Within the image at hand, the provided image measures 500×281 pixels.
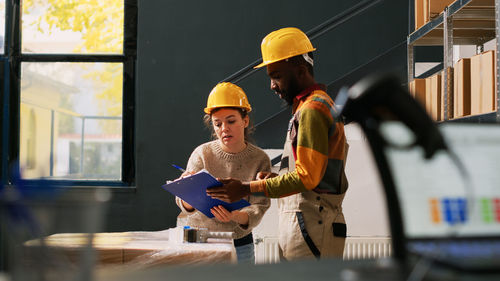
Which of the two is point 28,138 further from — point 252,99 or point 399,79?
point 399,79

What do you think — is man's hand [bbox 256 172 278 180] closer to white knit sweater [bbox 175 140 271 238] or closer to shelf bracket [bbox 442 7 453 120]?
white knit sweater [bbox 175 140 271 238]

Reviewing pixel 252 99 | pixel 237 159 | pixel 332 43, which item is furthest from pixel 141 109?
pixel 237 159

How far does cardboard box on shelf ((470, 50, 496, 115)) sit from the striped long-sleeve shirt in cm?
99

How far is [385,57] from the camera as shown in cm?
425

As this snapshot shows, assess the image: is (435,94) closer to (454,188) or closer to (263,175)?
(263,175)

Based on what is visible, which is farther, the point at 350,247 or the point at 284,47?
the point at 350,247

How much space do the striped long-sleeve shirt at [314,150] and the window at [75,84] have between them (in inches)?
109

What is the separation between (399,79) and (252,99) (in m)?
3.76

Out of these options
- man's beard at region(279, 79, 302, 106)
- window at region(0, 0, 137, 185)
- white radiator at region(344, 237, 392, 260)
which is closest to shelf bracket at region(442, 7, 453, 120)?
white radiator at region(344, 237, 392, 260)

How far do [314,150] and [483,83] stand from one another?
1235 millimetres

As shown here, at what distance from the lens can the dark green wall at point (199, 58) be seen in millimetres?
4207

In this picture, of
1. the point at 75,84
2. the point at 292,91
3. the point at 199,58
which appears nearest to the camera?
the point at 292,91

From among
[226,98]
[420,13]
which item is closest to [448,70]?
[420,13]

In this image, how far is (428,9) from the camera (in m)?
3.23
